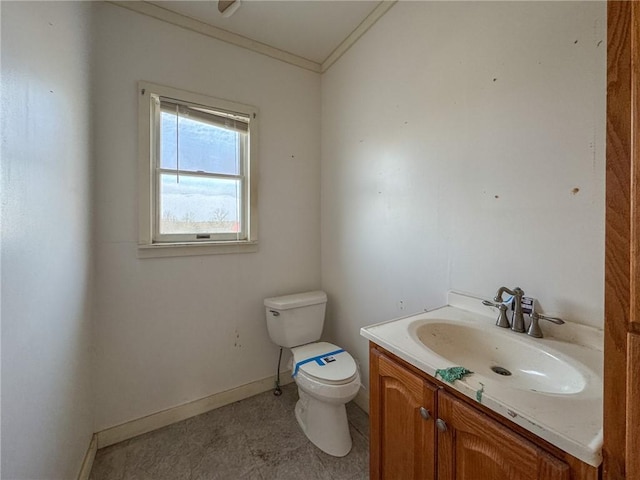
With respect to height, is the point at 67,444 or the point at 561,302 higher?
the point at 561,302

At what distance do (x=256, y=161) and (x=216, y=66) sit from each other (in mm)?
665

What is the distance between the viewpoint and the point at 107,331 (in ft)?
5.08

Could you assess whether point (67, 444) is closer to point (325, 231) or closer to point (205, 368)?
point (205, 368)

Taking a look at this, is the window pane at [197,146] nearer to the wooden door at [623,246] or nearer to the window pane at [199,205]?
the window pane at [199,205]

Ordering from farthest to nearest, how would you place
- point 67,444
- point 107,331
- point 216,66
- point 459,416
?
1. point 216,66
2. point 107,331
3. point 67,444
4. point 459,416

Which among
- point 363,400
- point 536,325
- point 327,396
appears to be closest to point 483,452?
point 536,325

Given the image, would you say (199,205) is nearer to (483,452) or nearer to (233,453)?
(233,453)

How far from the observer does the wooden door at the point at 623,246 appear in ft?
1.34

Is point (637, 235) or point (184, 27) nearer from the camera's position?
point (637, 235)

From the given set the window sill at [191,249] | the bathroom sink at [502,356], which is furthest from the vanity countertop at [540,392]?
the window sill at [191,249]

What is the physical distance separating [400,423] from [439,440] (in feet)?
0.54

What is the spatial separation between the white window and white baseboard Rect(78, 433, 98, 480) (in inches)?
41.7

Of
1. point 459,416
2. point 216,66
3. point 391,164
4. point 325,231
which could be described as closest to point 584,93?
point 391,164

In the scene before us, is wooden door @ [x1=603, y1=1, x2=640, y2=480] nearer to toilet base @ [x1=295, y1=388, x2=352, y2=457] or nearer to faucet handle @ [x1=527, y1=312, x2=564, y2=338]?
faucet handle @ [x1=527, y1=312, x2=564, y2=338]
